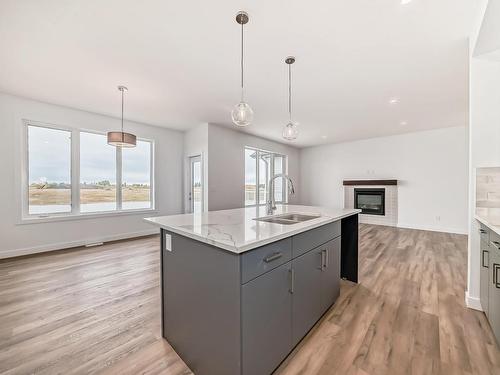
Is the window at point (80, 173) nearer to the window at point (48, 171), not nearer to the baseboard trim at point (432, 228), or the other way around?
the window at point (48, 171)

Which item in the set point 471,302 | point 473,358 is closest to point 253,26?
point 473,358

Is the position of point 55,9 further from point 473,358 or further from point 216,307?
point 473,358

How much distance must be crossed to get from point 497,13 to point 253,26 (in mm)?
1999

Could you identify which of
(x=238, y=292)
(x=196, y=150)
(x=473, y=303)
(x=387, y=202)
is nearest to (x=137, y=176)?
(x=196, y=150)

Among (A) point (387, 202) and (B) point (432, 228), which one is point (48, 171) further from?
(B) point (432, 228)

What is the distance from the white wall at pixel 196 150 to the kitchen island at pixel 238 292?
3.59 metres

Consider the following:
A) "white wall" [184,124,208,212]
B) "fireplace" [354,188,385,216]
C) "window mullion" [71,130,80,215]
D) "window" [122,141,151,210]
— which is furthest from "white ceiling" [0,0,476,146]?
"fireplace" [354,188,385,216]

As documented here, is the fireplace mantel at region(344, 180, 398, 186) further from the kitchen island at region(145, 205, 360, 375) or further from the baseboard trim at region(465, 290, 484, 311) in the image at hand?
the kitchen island at region(145, 205, 360, 375)

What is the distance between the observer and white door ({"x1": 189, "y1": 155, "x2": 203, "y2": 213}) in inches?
225

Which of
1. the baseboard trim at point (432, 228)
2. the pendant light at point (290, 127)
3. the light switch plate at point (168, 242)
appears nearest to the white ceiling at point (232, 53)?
the pendant light at point (290, 127)

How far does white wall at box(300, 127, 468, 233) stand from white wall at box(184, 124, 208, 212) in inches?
189

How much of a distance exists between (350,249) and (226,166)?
3.68 m

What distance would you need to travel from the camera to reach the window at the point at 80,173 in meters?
4.02

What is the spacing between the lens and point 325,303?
2021mm
